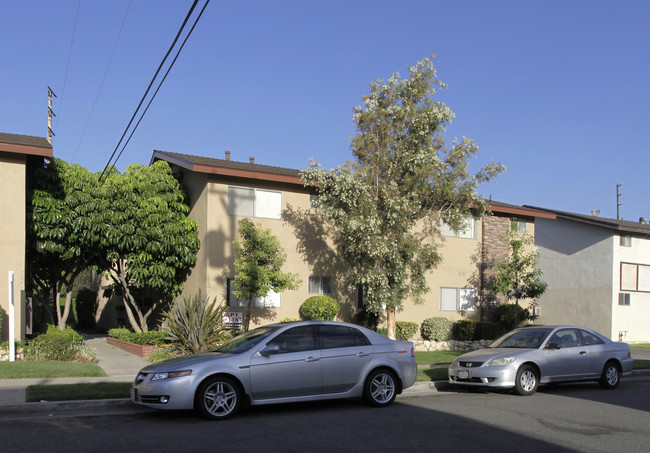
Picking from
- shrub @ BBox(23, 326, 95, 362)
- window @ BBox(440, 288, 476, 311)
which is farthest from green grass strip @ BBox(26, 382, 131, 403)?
window @ BBox(440, 288, 476, 311)

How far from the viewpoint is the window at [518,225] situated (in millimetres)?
24969

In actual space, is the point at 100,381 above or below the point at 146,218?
below

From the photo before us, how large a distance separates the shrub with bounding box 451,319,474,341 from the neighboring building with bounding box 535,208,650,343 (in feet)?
27.7

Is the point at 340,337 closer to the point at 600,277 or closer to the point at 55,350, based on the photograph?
the point at 55,350

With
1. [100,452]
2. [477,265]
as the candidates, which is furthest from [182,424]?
[477,265]

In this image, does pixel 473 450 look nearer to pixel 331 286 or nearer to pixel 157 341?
pixel 157 341

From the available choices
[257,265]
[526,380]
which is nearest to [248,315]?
[257,265]

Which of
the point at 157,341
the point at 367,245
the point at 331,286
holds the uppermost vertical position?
the point at 367,245

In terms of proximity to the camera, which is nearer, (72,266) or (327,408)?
(327,408)

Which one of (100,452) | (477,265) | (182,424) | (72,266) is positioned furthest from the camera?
(477,265)

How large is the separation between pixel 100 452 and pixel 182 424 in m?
1.75

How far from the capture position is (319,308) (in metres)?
19.3

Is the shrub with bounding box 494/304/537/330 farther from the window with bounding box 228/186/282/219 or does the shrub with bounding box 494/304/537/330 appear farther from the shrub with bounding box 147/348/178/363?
the shrub with bounding box 147/348/178/363

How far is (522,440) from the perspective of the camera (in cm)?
770
